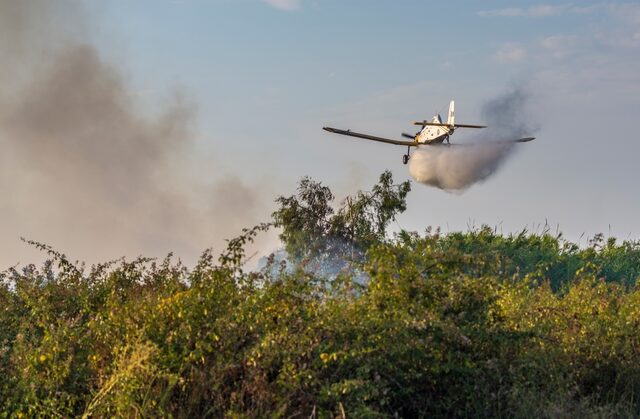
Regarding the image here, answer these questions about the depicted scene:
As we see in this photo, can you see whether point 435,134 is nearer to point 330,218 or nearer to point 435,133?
point 435,133

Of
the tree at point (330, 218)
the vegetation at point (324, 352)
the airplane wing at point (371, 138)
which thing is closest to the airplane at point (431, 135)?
the airplane wing at point (371, 138)

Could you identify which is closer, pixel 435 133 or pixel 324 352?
pixel 324 352

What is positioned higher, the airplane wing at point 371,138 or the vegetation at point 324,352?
the airplane wing at point 371,138

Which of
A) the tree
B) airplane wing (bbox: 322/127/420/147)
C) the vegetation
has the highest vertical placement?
airplane wing (bbox: 322/127/420/147)

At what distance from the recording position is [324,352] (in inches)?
381

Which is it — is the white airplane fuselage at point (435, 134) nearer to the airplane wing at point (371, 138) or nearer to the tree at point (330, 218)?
the airplane wing at point (371, 138)

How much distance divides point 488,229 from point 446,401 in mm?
20175

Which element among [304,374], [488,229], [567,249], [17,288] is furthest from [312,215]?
[304,374]

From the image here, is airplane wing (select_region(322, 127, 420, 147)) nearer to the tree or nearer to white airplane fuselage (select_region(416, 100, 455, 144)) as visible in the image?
white airplane fuselage (select_region(416, 100, 455, 144))

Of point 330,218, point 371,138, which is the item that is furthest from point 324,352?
point 371,138

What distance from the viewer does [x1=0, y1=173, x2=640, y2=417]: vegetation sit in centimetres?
948

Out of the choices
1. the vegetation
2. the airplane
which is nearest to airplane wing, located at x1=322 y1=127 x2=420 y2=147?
the airplane

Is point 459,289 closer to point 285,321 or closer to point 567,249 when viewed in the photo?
point 285,321

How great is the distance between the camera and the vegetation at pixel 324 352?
9.48 meters
